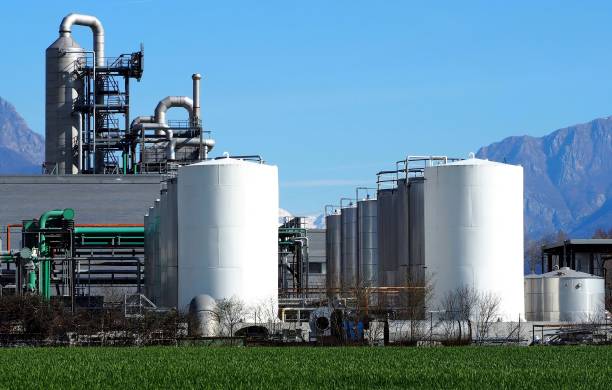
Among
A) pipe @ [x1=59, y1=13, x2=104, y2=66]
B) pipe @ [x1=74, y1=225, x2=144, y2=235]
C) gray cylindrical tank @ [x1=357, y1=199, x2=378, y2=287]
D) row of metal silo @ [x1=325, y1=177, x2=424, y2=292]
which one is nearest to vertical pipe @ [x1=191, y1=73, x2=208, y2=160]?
pipe @ [x1=59, y1=13, x2=104, y2=66]

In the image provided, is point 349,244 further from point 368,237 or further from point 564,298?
point 564,298

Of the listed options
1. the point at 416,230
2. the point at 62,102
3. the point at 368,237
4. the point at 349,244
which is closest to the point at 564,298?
the point at 416,230

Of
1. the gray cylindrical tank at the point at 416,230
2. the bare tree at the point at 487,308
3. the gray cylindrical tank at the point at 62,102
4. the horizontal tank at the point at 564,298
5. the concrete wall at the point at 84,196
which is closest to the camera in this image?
the bare tree at the point at 487,308

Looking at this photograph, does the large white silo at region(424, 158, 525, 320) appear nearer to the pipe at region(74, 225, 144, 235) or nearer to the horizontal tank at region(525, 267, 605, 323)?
the horizontal tank at region(525, 267, 605, 323)

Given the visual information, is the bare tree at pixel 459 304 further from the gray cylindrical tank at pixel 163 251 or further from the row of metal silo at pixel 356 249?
the gray cylindrical tank at pixel 163 251

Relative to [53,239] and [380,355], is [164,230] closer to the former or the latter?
[53,239]

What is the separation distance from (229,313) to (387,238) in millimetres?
9667

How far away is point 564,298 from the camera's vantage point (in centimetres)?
5159

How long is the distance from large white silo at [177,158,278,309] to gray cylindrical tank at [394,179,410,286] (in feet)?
18.4

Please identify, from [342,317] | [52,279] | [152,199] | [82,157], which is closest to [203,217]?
[342,317]

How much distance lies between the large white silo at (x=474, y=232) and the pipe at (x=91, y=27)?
39243 millimetres

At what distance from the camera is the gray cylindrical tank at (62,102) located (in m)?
80.6

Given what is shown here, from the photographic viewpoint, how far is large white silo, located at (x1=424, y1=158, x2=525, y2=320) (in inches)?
1854

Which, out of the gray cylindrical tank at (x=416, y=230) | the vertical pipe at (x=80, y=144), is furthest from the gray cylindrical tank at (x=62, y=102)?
the gray cylindrical tank at (x=416, y=230)
